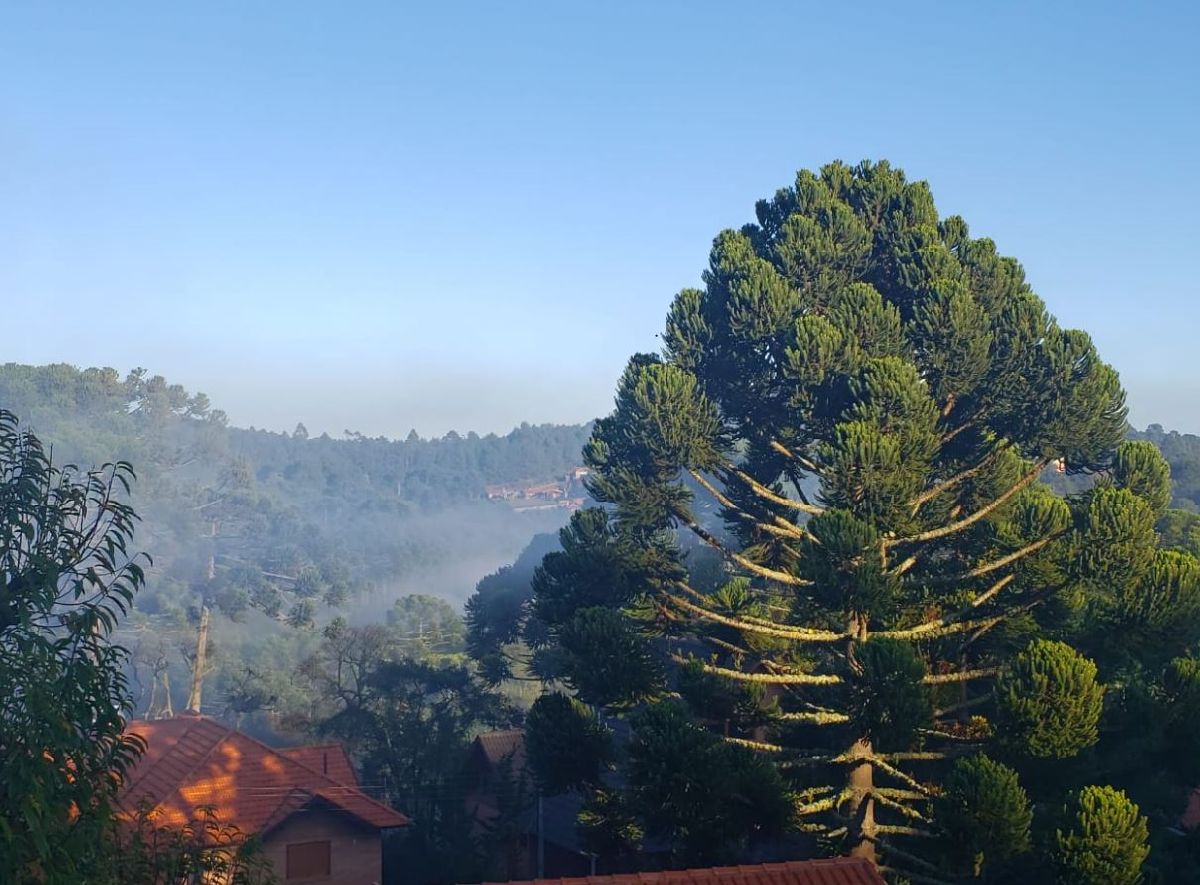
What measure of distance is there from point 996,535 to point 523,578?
43.7 meters

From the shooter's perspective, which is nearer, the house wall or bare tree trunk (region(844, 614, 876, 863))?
bare tree trunk (region(844, 614, 876, 863))

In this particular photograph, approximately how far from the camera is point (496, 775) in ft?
132

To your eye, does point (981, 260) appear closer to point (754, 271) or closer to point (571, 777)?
point (754, 271)

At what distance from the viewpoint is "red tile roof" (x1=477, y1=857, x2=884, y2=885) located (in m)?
16.8

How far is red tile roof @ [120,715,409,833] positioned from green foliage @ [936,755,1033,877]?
46.5 feet

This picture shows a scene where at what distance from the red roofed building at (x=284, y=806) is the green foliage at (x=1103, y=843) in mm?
16124

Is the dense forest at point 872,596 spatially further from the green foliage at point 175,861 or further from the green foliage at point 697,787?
the green foliage at point 175,861

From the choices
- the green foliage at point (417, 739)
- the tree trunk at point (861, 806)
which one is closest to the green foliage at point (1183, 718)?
the tree trunk at point (861, 806)

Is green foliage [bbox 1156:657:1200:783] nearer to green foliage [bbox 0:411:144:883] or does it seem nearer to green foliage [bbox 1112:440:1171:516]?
green foliage [bbox 1112:440:1171:516]

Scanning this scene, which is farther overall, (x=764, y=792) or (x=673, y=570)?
(x=673, y=570)

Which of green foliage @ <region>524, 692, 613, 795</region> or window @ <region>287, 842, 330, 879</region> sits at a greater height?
green foliage @ <region>524, 692, 613, 795</region>

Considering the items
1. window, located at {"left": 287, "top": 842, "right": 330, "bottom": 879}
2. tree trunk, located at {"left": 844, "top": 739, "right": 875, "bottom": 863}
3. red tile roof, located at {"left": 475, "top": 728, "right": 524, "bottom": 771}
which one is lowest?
red tile roof, located at {"left": 475, "top": 728, "right": 524, "bottom": 771}

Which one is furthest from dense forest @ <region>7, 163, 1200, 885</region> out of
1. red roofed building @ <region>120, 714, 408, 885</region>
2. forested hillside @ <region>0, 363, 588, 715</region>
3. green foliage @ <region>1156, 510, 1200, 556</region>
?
forested hillside @ <region>0, 363, 588, 715</region>

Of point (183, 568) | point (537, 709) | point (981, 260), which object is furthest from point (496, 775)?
point (183, 568)
